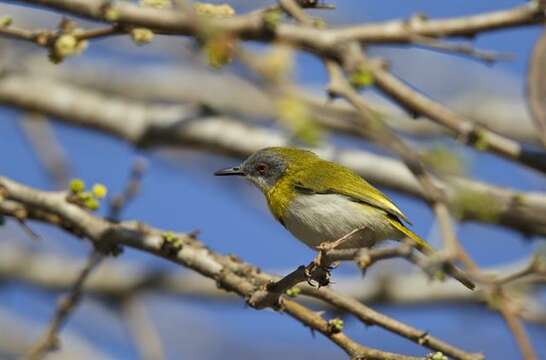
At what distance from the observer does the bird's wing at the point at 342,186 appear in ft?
14.5

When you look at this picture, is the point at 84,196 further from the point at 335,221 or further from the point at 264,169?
the point at 264,169

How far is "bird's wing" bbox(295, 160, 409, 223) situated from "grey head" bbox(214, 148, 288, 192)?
7.3 inches

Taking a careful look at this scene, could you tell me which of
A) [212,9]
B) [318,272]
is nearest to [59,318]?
[318,272]

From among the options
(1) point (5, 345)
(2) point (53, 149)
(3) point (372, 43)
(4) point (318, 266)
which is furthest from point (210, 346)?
(3) point (372, 43)

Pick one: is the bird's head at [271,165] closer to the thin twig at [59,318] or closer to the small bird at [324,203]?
the small bird at [324,203]

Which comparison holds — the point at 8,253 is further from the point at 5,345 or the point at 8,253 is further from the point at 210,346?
the point at 210,346

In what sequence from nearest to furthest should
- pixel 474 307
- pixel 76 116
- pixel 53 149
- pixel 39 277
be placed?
1. pixel 53 149
2. pixel 76 116
3. pixel 474 307
4. pixel 39 277

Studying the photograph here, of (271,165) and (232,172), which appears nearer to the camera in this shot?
(271,165)

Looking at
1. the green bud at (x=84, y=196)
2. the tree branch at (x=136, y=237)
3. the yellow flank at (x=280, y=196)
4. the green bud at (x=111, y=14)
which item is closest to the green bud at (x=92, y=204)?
the green bud at (x=84, y=196)

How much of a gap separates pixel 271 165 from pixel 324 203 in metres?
0.63

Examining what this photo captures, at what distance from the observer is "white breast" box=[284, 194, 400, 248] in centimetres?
433

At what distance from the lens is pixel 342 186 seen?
4621 mm

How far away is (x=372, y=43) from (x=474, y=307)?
4906 millimetres

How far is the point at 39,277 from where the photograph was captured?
761 cm
